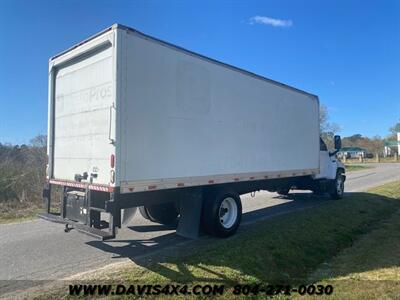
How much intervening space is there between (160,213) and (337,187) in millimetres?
7975

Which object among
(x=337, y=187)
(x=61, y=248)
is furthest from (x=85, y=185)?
(x=337, y=187)

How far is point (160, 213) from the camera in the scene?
8.67 m

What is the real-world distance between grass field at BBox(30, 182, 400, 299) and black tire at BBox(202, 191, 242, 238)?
259 mm

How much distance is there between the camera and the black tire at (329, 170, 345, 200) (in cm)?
1353

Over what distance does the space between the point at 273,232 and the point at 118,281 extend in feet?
13.1

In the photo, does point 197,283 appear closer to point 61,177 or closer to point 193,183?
point 193,183

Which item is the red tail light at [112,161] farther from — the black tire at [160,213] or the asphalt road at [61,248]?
the black tire at [160,213]

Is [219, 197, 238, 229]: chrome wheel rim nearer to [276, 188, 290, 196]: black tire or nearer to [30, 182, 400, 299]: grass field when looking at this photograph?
[30, 182, 400, 299]: grass field

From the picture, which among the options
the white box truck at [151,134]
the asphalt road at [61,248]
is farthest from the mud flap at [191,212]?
the asphalt road at [61,248]

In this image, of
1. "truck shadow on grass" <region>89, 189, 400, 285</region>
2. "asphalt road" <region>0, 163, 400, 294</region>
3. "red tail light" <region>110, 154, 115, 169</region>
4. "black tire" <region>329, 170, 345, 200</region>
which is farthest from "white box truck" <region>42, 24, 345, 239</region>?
"black tire" <region>329, 170, 345, 200</region>

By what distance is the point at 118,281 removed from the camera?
202 inches

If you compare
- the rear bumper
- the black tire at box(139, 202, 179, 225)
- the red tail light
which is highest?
the red tail light

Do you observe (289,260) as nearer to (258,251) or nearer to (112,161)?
(258,251)

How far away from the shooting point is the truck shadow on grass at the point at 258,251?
18.2 feet
